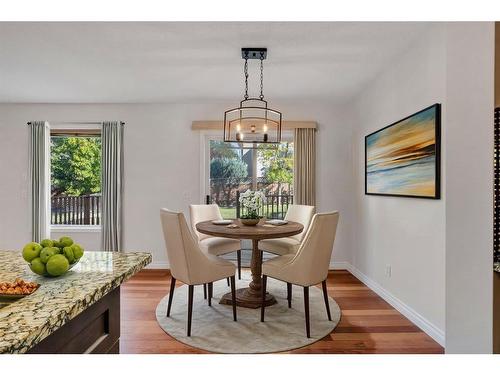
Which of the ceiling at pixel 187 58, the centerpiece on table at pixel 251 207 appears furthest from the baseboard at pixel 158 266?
the ceiling at pixel 187 58

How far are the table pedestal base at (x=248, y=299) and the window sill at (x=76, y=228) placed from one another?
254 cm

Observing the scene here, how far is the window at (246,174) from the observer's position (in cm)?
457

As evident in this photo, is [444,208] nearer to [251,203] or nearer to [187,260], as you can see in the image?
[251,203]

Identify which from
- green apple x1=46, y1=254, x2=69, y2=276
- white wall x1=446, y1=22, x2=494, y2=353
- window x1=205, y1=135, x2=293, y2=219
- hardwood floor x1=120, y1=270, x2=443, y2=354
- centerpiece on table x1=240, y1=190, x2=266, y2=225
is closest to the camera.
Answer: green apple x1=46, y1=254, x2=69, y2=276

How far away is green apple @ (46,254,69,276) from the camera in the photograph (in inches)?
40.7

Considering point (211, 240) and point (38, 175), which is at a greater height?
point (38, 175)

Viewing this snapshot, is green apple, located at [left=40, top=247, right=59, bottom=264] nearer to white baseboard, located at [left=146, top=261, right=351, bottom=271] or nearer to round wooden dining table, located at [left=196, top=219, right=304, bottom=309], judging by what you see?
round wooden dining table, located at [left=196, top=219, right=304, bottom=309]

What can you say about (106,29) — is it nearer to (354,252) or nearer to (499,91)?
(499,91)

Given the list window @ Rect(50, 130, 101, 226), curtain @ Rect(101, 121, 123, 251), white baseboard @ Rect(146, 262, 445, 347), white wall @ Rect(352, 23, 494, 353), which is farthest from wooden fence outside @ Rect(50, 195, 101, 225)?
white wall @ Rect(352, 23, 494, 353)

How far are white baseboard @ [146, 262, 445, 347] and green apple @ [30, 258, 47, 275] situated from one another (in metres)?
2.57

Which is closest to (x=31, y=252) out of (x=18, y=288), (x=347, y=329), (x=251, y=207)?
(x=18, y=288)

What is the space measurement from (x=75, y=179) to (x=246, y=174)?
2.61 metres

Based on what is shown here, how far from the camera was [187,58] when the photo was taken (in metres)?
2.92
